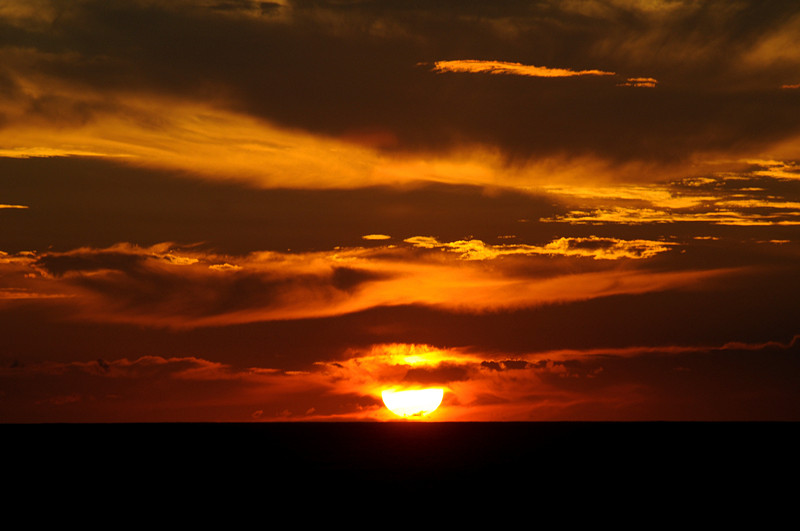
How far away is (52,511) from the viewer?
2483cm

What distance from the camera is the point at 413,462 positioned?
1305 inches

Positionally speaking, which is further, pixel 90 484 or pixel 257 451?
pixel 257 451

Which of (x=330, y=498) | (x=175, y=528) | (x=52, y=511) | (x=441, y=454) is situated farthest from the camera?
(x=441, y=454)

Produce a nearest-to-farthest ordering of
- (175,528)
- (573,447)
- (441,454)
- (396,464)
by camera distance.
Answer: (175,528) < (396,464) < (441,454) < (573,447)

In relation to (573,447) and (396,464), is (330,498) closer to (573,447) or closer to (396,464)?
(396,464)

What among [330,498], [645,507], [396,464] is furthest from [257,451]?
[645,507]

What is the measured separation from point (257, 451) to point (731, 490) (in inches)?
722

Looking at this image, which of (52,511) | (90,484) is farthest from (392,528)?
(90,484)

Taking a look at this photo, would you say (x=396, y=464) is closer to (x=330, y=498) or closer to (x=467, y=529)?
(x=330, y=498)

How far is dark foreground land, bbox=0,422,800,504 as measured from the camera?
2842cm

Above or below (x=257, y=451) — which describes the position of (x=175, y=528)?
below

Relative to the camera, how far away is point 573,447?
124 ft

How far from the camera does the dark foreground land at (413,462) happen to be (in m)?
28.4

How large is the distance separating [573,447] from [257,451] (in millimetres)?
12776
